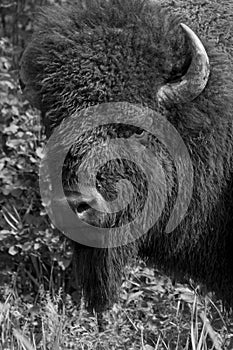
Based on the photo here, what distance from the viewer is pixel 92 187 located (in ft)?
8.91

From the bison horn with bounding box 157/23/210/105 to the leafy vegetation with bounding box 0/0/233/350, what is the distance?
1.38 meters

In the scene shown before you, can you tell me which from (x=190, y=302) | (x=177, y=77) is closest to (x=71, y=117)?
(x=177, y=77)

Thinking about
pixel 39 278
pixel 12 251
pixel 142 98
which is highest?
pixel 142 98

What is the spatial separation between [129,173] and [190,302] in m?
1.38

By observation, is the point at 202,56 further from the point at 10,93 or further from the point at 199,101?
the point at 10,93

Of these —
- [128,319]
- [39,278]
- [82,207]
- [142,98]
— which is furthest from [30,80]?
[39,278]

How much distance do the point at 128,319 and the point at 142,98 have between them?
1.59 metres

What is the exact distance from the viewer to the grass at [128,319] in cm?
354

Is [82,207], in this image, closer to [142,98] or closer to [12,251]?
[142,98]

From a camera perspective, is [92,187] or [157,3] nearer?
[92,187]

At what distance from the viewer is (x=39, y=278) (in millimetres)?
4461

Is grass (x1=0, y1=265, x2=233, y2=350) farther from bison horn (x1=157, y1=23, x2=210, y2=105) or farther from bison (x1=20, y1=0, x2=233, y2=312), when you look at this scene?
bison horn (x1=157, y1=23, x2=210, y2=105)

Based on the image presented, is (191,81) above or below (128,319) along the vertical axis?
above

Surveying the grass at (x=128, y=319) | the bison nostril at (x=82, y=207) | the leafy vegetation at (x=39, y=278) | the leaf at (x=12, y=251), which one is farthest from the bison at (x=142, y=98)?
the leaf at (x=12, y=251)
